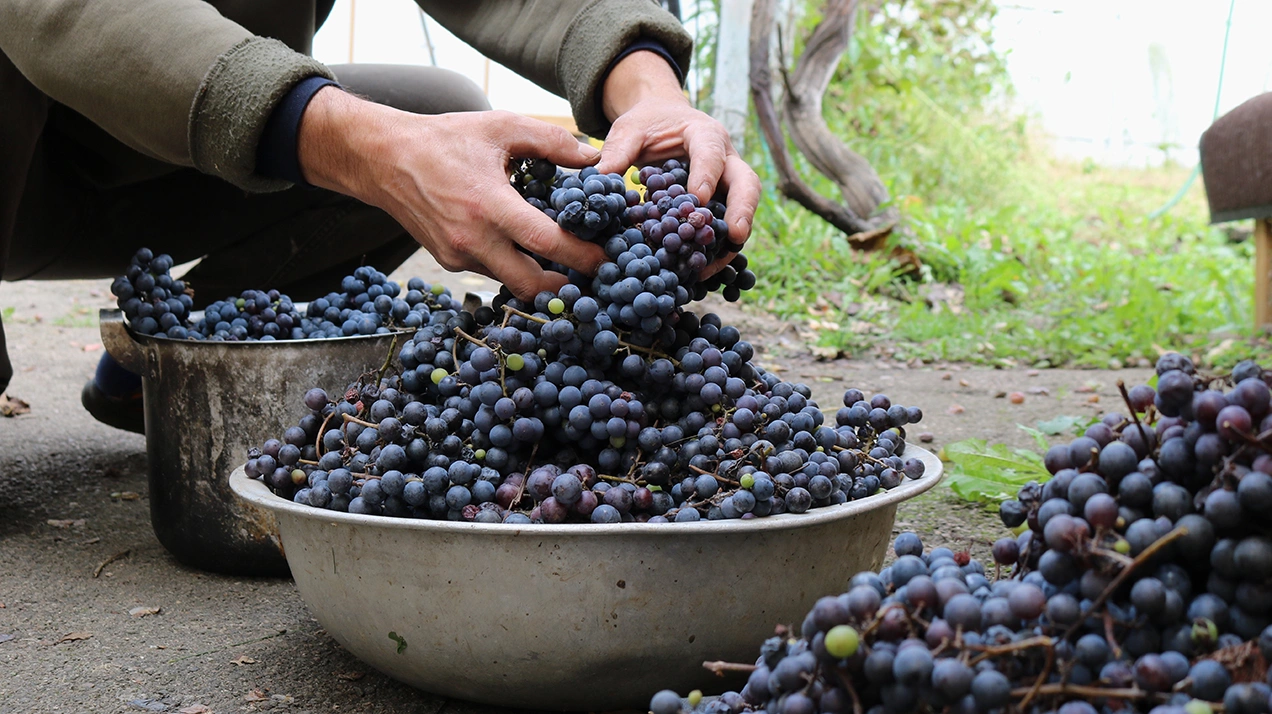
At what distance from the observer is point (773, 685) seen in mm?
835

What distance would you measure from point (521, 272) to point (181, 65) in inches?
25.4

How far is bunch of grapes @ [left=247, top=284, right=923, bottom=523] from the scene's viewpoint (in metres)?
1.19

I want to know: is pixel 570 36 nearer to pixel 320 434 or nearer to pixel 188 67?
pixel 188 67

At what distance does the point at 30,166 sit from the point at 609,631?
1.73m

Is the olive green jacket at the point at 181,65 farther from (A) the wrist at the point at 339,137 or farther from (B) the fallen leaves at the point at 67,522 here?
(B) the fallen leaves at the point at 67,522

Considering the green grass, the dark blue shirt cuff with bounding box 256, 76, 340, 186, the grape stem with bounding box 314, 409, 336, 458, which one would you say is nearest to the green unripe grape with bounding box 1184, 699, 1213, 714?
the grape stem with bounding box 314, 409, 336, 458

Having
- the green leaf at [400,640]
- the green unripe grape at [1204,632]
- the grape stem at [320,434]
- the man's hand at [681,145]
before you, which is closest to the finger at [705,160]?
the man's hand at [681,145]

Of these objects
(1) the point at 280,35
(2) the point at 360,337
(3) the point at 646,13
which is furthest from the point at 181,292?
(3) the point at 646,13

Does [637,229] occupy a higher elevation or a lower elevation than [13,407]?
higher

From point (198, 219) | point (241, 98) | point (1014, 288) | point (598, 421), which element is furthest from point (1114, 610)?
point (1014, 288)

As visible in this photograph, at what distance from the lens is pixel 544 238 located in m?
1.31

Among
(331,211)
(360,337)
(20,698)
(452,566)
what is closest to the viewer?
(452,566)

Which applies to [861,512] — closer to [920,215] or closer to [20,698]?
[20,698]

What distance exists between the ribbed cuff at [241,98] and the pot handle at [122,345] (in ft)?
1.47
